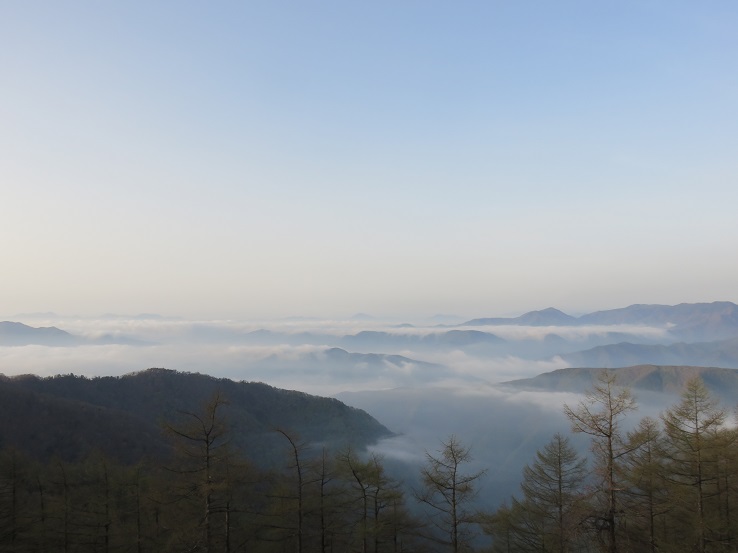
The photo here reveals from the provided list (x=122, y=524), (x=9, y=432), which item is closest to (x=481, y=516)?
(x=122, y=524)

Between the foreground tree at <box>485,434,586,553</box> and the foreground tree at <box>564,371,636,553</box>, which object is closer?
the foreground tree at <box>564,371,636,553</box>

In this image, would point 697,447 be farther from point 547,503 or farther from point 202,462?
point 202,462

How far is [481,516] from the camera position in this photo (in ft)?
78.4

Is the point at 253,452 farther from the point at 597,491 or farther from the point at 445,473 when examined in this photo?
the point at 597,491

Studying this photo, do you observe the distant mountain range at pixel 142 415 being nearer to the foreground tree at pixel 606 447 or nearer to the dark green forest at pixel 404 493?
the dark green forest at pixel 404 493

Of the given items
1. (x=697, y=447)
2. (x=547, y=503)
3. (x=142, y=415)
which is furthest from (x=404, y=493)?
(x=142, y=415)

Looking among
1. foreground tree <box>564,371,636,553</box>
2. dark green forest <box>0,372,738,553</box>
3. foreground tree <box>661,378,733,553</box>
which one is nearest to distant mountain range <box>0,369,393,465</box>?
dark green forest <box>0,372,738,553</box>

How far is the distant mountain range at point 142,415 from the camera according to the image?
295 feet

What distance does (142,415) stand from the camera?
130125mm

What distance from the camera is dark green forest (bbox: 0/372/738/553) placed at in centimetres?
1739

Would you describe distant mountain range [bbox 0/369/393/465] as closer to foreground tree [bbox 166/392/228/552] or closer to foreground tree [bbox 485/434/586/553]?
foreground tree [bbox 485/434/586/553]

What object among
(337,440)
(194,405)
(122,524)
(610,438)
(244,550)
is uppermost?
(610,438)

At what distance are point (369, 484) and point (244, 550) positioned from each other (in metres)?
12.5

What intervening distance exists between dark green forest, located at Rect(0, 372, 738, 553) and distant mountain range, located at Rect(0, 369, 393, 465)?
2057cm
